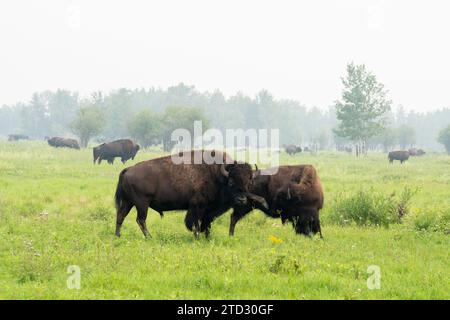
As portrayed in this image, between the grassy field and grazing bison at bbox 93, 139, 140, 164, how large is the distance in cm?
2345

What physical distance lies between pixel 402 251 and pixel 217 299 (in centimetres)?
500

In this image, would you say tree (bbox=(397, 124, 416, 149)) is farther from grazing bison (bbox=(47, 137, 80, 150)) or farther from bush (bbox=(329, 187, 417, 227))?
bush (bbox=(329, 187, 417, 227))

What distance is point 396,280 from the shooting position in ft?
25.1

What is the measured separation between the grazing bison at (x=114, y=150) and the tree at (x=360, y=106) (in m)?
38.9

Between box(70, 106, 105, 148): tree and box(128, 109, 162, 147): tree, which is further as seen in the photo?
box(70, 106, 105, 148): tree

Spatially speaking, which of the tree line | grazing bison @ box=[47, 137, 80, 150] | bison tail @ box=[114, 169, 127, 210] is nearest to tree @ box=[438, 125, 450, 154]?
the tree line

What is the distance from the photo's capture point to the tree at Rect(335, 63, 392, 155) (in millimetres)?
72125

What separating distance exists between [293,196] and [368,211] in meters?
2.96

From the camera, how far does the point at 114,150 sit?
3975cm

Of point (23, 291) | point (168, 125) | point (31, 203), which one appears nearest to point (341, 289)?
point (23, 291)

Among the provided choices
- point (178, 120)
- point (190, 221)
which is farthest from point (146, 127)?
point (190, 221)

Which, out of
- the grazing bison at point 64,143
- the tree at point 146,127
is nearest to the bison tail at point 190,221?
the grazing bison at point 64,143

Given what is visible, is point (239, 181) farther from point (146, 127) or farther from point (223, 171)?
point (146, 127)

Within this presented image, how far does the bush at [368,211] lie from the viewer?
45.1ft
